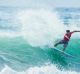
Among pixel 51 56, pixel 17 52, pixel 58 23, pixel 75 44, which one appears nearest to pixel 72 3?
pixel 58 23

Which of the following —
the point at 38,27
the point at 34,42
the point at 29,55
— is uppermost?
the point at 38,27

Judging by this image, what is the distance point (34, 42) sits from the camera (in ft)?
9.05

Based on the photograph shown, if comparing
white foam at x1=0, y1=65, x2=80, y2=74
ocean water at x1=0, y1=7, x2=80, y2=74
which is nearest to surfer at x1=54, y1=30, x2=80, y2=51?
ocean water at x1=0, y1=7, x2=80, y2=74

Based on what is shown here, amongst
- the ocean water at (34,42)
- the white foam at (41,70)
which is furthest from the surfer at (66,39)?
the white foam at (41,70)

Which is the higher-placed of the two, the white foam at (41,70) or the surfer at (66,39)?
the surfer at (66,39)

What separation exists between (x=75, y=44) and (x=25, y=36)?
0.53 m

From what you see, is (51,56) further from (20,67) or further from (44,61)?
(20,67)

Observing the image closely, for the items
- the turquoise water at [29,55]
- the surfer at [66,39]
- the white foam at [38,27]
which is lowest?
the turquoise water at [29,55]

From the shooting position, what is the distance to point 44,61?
9.04 ft

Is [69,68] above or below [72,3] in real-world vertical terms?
below

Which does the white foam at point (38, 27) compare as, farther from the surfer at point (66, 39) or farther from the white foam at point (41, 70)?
the white foam at point (41, 70)

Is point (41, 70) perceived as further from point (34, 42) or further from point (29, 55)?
point (34, 42)

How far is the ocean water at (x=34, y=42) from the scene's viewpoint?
2.73 metres

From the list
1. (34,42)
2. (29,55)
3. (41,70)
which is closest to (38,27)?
(34,42)
